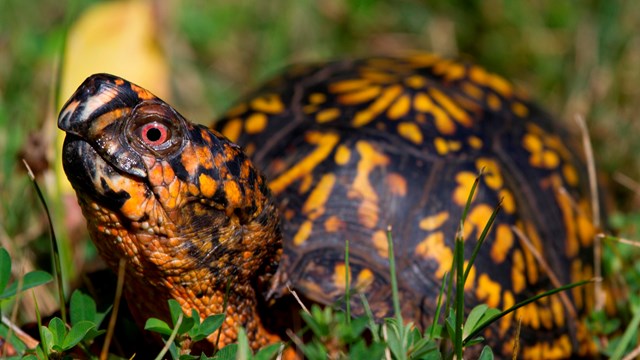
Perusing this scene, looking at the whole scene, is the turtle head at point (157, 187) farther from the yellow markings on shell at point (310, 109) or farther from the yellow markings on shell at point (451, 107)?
the yellow markings on shell at point (451, 107)

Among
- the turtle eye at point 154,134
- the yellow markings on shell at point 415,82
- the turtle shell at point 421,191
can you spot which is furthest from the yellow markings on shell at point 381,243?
the turtle eye at point 154,134

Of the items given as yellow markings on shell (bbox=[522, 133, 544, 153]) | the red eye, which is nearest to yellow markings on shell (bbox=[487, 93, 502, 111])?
yellow markings on shell (bbox=[522, 133, 544, 153])

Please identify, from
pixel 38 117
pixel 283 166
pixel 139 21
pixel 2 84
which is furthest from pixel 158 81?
pixel 283 166

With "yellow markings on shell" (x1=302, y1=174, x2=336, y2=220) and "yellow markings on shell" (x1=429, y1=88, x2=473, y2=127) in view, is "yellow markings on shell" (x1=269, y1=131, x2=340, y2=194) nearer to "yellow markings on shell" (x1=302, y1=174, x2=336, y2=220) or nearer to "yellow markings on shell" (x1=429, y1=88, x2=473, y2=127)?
"yellow markings on shell" (x1=302, y1=174, x2=336, y2=220)

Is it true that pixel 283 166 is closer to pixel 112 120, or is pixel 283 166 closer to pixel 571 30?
pixel 112 120

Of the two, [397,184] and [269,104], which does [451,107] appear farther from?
[269,104]

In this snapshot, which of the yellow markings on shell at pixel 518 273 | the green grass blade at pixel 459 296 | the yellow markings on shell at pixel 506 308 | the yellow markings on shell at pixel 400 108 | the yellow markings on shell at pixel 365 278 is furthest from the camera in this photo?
the yellow markings on shell at pixel 400 108
